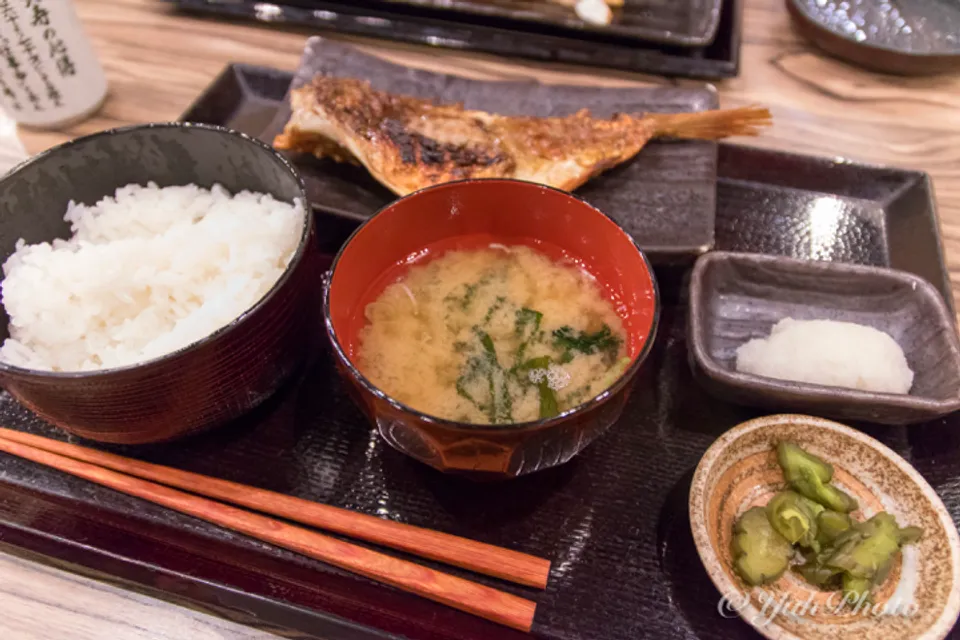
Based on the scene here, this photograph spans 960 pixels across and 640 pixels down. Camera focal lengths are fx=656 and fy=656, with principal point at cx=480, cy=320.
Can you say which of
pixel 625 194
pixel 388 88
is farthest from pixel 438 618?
pixel 388 88

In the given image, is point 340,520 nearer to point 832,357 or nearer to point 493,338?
point 493,338

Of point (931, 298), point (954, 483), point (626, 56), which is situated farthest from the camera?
point (626, 56)

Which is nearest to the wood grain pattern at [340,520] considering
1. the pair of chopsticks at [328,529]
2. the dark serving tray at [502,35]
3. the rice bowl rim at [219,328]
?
the pair of chopsticks at [328,529]

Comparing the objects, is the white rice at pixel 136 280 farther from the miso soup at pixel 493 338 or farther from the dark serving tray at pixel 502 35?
the dark serving tray at pixel 502 35

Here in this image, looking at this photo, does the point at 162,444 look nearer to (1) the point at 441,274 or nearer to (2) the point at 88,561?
(2) the point at 88,561

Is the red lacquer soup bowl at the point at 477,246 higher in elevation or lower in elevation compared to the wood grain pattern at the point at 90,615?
higher

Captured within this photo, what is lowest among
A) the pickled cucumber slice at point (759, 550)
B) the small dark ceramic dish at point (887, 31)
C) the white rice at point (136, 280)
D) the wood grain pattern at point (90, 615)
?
the wood grain pattern at point (90, 615)
